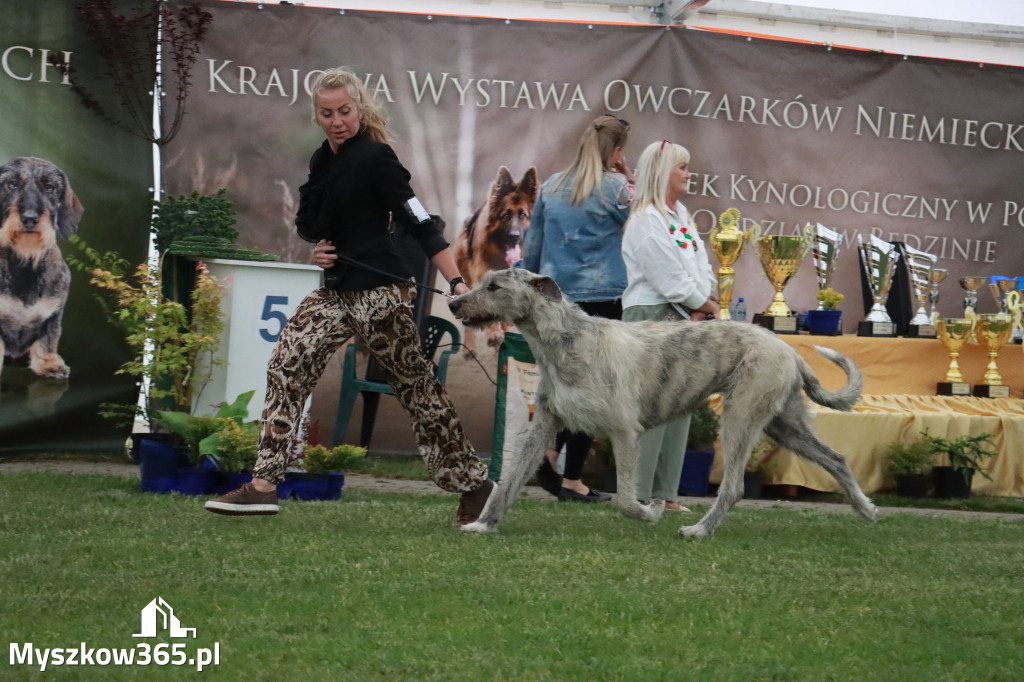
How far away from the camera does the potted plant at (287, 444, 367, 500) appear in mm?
7305

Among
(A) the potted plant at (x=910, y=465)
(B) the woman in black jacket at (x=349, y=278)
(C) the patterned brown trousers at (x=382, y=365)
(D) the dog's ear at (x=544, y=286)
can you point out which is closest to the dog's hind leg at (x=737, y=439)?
(D) the dog's ear at (x=544, y=286)

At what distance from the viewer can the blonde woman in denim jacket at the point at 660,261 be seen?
22.7ft

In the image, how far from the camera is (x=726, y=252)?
31.1ft

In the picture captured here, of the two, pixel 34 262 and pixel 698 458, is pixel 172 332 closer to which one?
pixel 34 262

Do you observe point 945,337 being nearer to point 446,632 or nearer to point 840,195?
point 840,195

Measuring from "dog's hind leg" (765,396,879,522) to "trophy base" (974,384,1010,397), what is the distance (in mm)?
3452

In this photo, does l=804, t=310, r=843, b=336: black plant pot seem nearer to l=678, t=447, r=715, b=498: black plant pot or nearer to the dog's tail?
l=678, t=447, r=715, b=498: black plant pot

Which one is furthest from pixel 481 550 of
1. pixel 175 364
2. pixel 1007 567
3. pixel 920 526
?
pixel 175 364

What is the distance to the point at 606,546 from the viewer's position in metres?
5.50

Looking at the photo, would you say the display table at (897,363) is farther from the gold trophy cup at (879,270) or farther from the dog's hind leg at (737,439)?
the dog's hind leg at (737,439)

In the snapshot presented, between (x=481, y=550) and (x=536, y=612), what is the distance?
117 cm

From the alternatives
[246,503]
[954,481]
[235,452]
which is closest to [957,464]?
[954,481]

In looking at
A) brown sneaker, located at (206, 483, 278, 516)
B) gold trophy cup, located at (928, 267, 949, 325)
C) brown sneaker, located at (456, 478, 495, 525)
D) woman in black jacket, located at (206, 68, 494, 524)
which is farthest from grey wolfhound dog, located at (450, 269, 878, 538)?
gold trophy cup, located at (928, 267, 949, 325)

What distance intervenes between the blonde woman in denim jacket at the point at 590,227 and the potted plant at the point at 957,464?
286 centimetres
